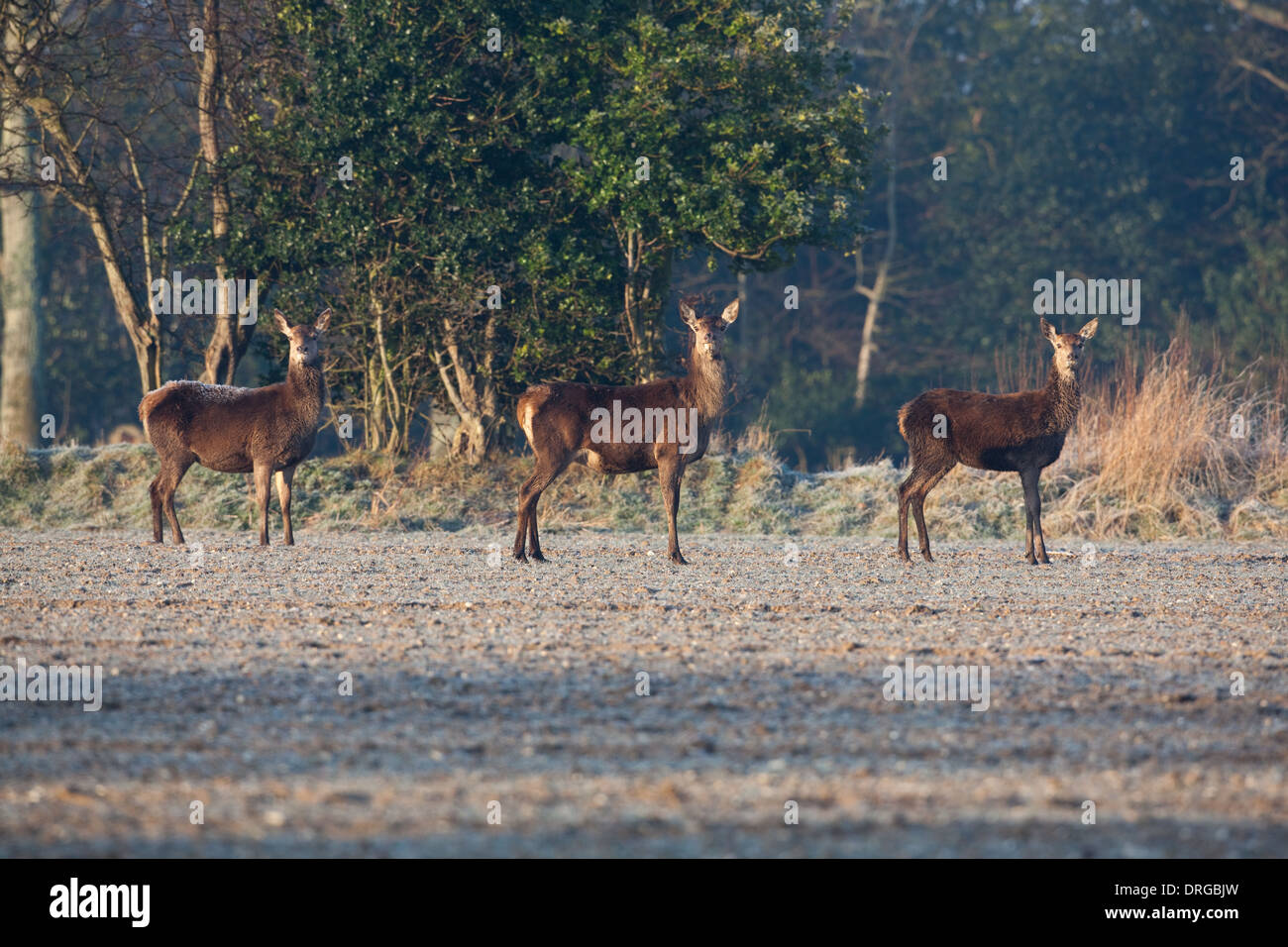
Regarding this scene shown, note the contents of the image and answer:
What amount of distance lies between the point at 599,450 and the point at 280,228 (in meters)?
6.59

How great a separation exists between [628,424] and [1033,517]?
363 centimetres

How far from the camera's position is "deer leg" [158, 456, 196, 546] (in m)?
15.0

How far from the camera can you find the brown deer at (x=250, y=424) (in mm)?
14656

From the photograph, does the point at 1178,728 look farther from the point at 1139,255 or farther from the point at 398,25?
the point at 1139,255

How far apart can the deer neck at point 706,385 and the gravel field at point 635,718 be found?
199cm

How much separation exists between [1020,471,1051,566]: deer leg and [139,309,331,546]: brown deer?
21.0ft

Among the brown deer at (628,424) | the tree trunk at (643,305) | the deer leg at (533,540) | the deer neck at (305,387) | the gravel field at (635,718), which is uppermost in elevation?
the tree trunk at (643,305)

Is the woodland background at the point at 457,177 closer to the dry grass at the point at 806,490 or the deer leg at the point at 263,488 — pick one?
the dry grass at the point at 806,490

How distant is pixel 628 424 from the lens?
45.3 feet

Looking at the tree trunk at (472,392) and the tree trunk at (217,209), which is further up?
the tree trunk at (217,209)

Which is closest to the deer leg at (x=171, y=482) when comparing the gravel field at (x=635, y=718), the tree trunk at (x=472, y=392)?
the gravel field at (x=635, y=718)

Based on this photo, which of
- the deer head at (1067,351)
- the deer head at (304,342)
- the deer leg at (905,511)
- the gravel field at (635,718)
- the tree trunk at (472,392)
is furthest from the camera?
the tree trunk at (472,392)

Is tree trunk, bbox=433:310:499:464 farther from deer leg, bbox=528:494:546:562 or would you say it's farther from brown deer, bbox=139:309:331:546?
deer leg, bbox=528:494:546:562

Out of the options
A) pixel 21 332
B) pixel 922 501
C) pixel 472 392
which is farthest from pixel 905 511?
pixel 21 332
